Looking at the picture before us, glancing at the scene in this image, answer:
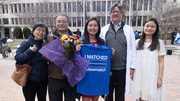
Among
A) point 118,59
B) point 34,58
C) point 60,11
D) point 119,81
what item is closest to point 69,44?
point 34,58

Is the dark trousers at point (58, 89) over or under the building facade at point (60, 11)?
under

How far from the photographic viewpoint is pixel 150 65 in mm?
2609

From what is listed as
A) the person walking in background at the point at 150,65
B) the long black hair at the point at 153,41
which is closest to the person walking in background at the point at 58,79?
the person walking in background at the point at 150,65

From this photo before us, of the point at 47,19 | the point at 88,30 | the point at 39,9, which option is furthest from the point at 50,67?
the point at 39,9

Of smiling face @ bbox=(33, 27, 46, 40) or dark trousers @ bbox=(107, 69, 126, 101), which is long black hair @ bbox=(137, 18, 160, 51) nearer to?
dark trousers @ bbox=(107, 69, 126, 101)

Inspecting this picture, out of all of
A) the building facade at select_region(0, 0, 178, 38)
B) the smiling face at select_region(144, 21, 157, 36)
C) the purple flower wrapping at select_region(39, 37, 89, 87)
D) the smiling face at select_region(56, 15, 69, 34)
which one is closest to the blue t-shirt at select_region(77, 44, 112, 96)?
the purple flower wrapping at select_region(39, 37, 89, 87)

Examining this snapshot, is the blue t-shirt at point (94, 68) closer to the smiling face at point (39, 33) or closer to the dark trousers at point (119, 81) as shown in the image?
the dark trousers at point (119, 81)

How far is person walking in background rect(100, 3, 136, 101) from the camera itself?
2645 mm

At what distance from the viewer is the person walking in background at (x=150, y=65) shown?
260cm

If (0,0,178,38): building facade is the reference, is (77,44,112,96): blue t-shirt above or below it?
below

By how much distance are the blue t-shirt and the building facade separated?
1754cm

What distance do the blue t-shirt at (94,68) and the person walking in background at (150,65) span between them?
0.81 m

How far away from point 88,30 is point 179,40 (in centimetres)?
1274

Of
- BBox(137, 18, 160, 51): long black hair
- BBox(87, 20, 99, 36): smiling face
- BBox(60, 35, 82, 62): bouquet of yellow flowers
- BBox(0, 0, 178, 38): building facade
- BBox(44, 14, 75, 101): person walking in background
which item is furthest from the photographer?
BBox(0, 0, 178, 38): building facade
